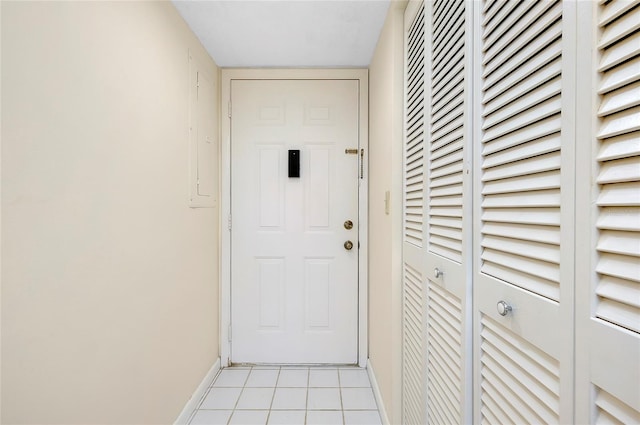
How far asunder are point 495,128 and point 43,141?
3.81ft

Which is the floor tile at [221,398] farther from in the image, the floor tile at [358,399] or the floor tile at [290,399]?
the floor tile at [358,399]

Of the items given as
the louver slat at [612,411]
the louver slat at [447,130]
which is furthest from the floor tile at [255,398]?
the louver slat at [612,411]

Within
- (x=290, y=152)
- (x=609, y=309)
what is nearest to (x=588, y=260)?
(x=609, y=309)

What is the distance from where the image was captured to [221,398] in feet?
6.74

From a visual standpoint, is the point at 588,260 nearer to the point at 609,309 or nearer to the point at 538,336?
the point at 609,309

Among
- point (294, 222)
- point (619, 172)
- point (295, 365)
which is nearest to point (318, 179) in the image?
point (294, 222)

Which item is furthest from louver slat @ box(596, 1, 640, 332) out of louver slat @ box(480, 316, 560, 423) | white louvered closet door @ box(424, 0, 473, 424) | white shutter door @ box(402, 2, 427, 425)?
white shutter door @ box(402, 2, 427, 425)

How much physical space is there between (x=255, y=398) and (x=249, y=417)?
0.18 meters

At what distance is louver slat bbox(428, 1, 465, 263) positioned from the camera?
38.5 inches

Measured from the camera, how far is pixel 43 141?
90 cm

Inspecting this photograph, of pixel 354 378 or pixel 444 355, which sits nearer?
pixel 444 355

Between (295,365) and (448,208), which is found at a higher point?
(448,208)

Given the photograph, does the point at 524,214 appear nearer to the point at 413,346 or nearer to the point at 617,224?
the point at 617,224

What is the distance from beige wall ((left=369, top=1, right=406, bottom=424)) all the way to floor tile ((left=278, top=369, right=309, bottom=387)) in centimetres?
49
